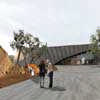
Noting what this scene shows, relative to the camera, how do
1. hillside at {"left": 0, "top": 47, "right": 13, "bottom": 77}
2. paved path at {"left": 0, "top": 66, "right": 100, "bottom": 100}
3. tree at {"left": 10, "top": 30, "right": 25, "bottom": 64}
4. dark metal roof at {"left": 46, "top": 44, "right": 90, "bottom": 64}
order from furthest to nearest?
dark metal roof at {"left": 46, "top": 44, "right": 90, "bottom": 64} < tree at {"left": 10, "top": 30, "right": 25, "bottom": 64} < hillside at {"left": 0, "top": 47, "right": 13, "bottom": 77} < paved path at {"left": 0, "top": 66, "right": 100, "bottom": 100}

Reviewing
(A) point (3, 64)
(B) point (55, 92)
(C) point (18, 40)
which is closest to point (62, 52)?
(C) point (18, 40)

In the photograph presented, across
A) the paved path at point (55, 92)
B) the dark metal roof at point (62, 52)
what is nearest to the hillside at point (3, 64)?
the paved path at point (55, 92)

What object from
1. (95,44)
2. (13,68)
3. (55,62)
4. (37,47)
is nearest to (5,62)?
(13,68)

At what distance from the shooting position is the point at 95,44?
3478 centimetres

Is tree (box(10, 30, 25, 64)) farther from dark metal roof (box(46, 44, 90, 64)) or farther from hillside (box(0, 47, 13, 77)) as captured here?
dark metal roof (box(46, 44, 90, 64))

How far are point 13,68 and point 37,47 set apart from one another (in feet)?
44.9

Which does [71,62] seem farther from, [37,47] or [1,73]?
[1,73]

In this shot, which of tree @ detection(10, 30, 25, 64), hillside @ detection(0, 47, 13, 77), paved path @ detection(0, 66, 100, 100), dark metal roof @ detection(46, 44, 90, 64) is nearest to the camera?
paved path @ detection(0, 66, 100, 100)

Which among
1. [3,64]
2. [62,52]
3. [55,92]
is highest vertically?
[3,64]

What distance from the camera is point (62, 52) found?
4719cm

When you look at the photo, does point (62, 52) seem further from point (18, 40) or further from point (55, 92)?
point (55, 92)

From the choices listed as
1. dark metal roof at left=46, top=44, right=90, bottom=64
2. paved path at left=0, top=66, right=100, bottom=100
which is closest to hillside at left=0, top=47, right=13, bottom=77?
paved path at left=0, top=66, right=100, bottom=100

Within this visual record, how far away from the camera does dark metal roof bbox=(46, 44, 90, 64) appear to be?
46406 mm

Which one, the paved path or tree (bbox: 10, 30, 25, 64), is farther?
tree (bbox: 10, 30, 25, 64)
